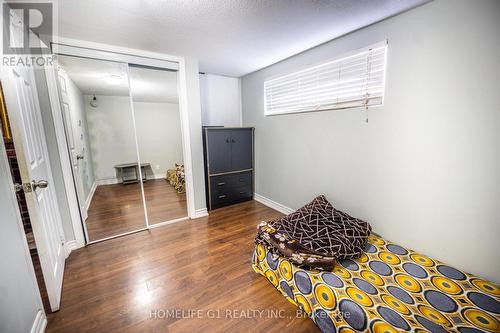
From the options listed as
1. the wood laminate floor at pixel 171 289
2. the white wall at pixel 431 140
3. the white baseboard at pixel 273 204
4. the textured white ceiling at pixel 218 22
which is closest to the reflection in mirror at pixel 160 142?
the white baseboard at pixel 273 204

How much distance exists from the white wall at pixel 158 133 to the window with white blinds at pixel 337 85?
8.85 feet

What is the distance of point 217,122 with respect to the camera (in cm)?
371

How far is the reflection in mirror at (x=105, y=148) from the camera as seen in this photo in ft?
9.33

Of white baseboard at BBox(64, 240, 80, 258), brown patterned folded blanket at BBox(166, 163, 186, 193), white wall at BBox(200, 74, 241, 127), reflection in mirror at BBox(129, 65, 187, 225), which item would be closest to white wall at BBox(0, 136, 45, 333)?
white baseboard at BBox(64, 240, 80, 258)

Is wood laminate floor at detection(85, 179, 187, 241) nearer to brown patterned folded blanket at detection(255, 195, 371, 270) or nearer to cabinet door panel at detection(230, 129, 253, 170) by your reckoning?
cabinet door panel at detection(230, 129, 253, 170)

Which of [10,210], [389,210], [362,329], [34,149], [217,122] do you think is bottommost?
[362,329]

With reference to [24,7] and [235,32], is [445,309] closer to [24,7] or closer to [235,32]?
[235,32]

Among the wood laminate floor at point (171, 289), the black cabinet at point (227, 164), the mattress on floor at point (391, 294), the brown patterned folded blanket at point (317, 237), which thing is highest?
the black cabinet at point (227, 164)

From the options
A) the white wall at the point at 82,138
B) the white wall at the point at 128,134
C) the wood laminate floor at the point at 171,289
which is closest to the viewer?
the wood laminate floor at the point at 171,289

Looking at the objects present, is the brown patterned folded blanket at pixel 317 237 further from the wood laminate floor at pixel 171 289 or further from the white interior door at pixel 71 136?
the white interior door at pixel 71 136

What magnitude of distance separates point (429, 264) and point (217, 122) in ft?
11.0

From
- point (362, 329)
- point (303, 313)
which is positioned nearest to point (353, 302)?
point (362, 329)

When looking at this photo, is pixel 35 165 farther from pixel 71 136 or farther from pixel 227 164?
pixel 227 164

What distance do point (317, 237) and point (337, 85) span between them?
165 cm
